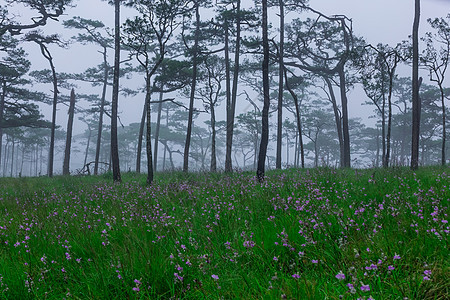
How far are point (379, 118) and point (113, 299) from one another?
189 feet

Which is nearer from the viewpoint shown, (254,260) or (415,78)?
Result: (254,260)

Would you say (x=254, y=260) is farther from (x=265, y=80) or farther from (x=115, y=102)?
(x=115, y=102)

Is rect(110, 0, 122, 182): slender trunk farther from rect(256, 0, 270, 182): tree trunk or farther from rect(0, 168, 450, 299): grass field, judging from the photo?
rect(0, 168, 450, 299): grass field

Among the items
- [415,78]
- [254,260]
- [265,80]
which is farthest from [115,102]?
[254,260]

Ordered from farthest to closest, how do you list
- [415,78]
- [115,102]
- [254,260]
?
[115,102]
[415,78]
[254,260]

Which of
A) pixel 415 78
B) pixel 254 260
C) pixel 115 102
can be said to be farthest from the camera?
pixel 115 102

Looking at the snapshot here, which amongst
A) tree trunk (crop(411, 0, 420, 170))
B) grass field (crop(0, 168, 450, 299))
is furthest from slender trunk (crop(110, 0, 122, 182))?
tree trunk (crop(411, 0, 420, 170))

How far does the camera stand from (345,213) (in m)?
3.60

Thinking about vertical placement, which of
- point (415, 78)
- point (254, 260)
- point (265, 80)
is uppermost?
point (415, 78)

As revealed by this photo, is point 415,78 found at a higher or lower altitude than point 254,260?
higher

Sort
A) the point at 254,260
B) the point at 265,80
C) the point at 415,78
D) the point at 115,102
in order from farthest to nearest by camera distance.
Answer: the point at 115,102 < the point at 415,78 < the point at 265,80 < the point at 254,260

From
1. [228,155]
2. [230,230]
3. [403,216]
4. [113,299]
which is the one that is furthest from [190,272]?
[228,155]

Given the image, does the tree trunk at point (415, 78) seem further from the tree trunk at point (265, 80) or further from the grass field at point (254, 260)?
the grass field at point (254, 260)

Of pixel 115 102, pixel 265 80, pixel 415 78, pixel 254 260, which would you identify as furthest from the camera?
pixel 115 102
